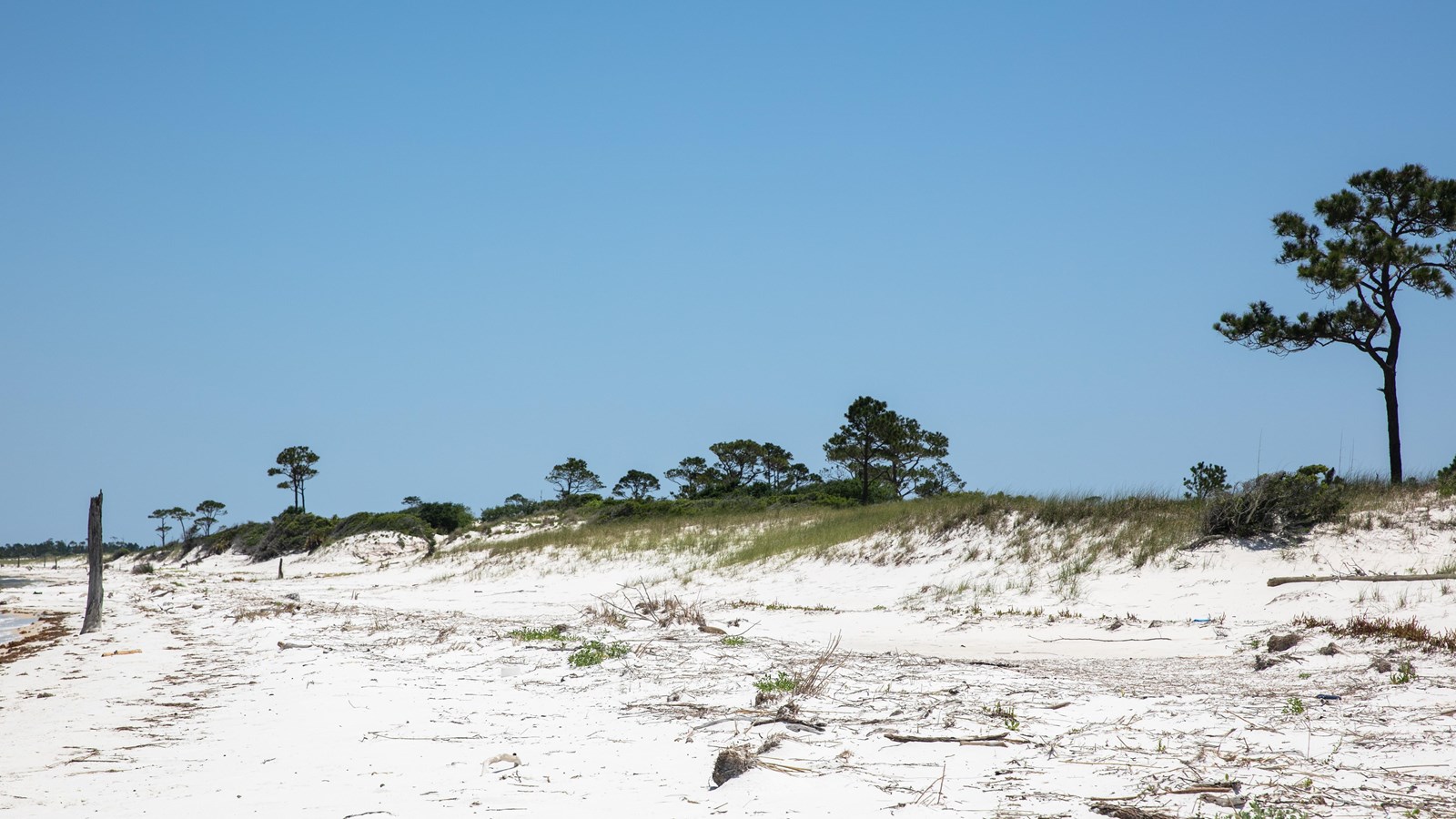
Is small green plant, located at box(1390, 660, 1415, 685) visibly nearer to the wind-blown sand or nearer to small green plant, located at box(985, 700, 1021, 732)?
the wind-blown sand

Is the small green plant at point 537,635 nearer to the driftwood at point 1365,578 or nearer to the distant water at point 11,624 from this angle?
the distant water at point 11,624

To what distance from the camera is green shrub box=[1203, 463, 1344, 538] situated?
16.6 m

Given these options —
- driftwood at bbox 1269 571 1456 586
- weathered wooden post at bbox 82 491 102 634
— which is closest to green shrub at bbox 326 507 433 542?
weathered wooden post at bbox 82 491 102 634

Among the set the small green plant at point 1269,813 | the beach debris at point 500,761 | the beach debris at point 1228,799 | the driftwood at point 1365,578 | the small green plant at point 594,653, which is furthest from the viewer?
the driftwood at point 1365,578

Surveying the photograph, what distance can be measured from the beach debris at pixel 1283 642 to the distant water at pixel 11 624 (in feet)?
61.1

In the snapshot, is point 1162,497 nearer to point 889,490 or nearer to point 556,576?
point 556,576

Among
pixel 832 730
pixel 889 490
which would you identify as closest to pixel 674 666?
pixel 832 730

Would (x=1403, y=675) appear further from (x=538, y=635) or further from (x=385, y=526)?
(x=385, y=526)

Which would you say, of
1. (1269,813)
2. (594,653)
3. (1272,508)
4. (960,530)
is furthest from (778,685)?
(960,530)

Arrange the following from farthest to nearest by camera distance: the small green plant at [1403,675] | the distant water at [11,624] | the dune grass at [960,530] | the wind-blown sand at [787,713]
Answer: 1. the dune grass at [960,530]
2. the distant water at [11,624]
3. the small green plant at [1403,675]
4. the wind-blown sand at [787,713]

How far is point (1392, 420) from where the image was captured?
24.6 m

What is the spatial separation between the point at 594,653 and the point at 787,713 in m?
3.77

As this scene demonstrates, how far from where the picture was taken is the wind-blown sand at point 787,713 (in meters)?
4.55

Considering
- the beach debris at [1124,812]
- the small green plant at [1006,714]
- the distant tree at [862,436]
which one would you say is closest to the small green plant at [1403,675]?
the small green plant at [1006,714]
